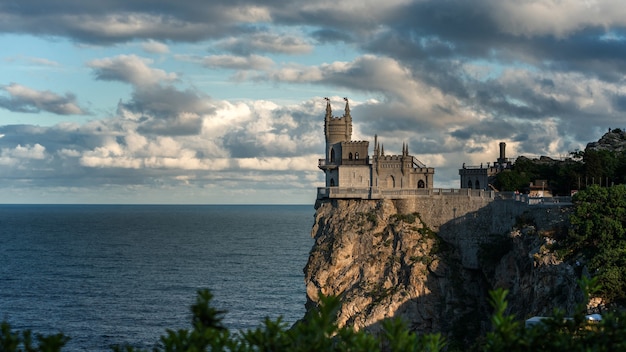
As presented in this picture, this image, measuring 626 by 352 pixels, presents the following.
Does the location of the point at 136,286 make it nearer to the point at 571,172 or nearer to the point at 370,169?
the point at 370,169

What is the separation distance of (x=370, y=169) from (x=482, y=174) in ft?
49.0

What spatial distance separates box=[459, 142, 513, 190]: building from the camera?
8675cm

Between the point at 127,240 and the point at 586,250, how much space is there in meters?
145

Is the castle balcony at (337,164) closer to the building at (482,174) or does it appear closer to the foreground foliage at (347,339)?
the building at (482,174)

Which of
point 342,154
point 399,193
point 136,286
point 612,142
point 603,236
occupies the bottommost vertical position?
point 136,286

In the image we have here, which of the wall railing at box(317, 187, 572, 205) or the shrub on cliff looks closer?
the shrub on cliff

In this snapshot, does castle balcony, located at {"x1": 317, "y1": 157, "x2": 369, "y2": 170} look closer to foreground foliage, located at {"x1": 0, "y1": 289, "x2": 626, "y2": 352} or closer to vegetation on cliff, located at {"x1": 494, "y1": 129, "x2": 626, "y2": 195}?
vegetation on cliff, located at {"x1": 494, "y1": 129, "x2": 626, "y2": 195}

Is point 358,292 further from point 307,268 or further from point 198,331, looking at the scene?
point 198,331

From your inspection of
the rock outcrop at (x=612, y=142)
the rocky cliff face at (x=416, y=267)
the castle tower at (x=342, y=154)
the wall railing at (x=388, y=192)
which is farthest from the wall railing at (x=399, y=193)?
the rock outcrop at (x=612, y=142)

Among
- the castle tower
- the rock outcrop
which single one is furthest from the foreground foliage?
the rock outcrop

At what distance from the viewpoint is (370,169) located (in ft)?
262

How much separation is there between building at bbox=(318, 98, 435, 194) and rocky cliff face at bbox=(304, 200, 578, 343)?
3895mm

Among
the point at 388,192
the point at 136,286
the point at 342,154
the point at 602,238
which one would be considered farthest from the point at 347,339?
the point at 136,286

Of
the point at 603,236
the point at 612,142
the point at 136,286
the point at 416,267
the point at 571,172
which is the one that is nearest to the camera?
the point at 603,236
